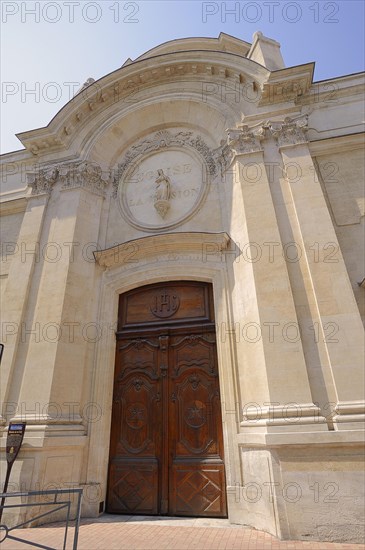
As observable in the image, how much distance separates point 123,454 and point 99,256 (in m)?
4.09

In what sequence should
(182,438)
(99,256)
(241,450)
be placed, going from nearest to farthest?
(241,450)
(182,438)
(99,256)

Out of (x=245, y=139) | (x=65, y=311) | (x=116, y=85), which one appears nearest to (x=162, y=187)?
(x=245, y=139)

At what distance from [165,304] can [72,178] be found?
4.17 metres

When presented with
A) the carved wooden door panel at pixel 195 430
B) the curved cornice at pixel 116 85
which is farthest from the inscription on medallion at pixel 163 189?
the carved wooden door panel at pixel 195 430

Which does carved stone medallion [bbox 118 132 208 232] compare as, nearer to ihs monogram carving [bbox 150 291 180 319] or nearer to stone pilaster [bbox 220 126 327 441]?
stone pilaster [bbox 220 126 327 441]

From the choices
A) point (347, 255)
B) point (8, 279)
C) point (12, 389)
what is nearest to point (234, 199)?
point (347, 255)

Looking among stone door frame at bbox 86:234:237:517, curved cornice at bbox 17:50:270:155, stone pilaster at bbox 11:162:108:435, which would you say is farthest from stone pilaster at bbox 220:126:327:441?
stone pilaster at bbox 11:162:108:435

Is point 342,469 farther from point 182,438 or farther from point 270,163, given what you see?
point 270,163

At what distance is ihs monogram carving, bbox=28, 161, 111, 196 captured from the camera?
833cm

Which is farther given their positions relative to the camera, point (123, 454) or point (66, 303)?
point (66, 303)

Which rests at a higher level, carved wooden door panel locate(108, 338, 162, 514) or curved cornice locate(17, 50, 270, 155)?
curved cornice locate(17, 50, 270, 155)

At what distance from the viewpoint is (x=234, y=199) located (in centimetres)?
715

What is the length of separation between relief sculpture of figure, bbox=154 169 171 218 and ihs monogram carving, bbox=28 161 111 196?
152 cm

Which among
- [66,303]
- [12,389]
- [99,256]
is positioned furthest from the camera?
[99,256]
